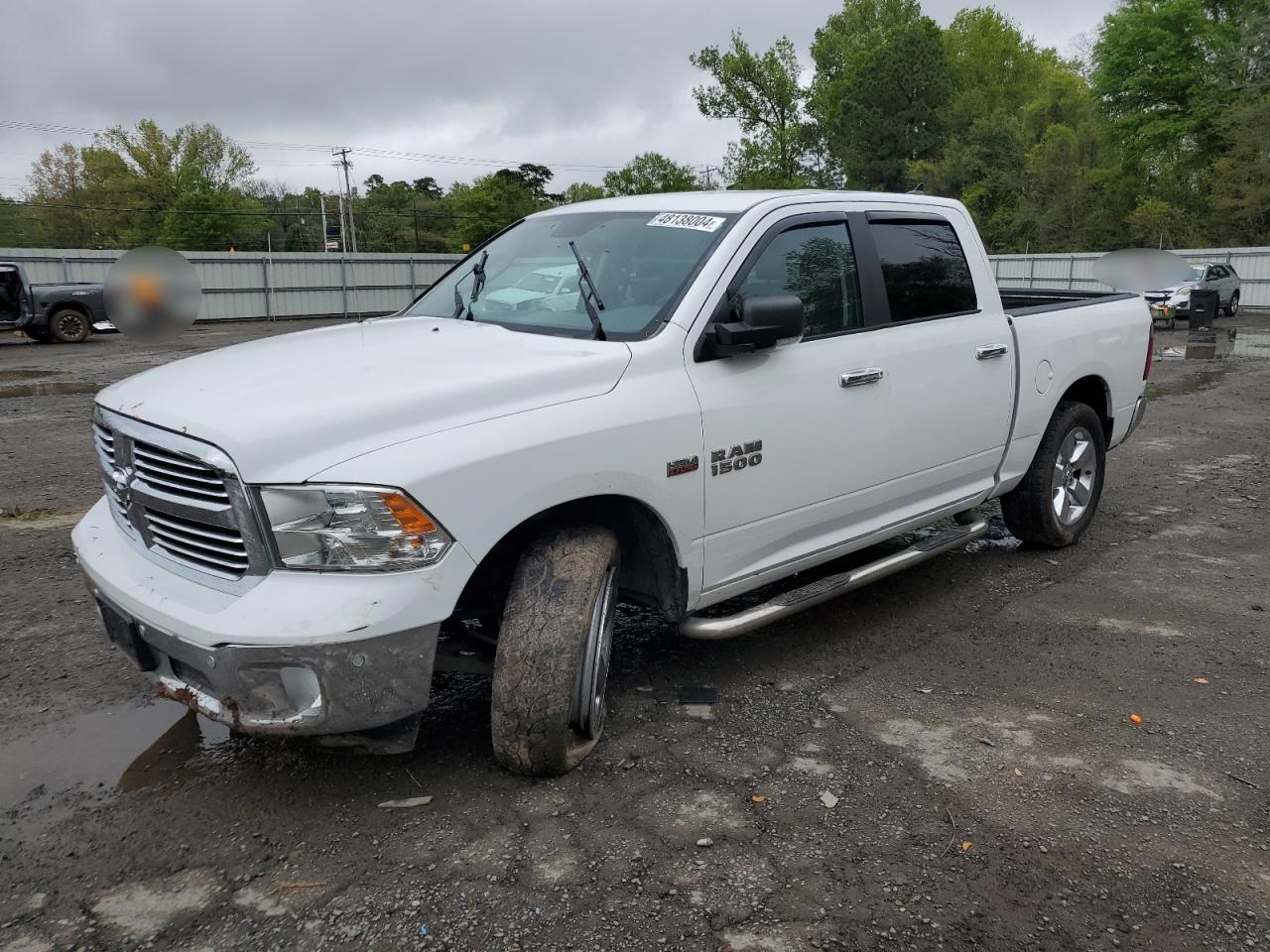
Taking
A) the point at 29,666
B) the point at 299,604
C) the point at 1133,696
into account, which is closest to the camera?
the point at 299,604

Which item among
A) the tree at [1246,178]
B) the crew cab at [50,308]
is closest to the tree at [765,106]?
the tree at [1246,178]

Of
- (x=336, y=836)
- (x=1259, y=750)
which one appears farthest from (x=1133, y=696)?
(x=336, y=836)

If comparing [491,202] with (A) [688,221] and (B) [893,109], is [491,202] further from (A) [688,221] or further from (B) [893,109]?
(A) [688,221]

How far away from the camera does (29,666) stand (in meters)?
4.18

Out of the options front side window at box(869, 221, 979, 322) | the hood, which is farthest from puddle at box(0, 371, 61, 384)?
front side window at box(869, 221, 979, 322)

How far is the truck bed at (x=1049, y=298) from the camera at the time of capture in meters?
5.48

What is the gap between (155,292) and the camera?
30.7 ft

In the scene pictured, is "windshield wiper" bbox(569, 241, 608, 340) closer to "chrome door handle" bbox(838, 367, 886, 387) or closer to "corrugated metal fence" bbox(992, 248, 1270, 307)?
"chrome door handle" bbox(838, 367, 886, 387)

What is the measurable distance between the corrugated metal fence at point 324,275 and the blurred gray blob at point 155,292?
63.9 ft

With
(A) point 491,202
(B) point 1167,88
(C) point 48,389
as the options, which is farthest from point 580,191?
Answer: (C) point 48,389

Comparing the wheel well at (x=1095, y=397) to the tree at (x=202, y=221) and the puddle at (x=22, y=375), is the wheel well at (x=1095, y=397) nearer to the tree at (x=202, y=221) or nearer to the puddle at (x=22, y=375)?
the puddle at (x=22, y=375)

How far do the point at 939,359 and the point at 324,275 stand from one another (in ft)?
99.8

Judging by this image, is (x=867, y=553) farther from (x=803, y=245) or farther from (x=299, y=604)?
(x=299, y=604)

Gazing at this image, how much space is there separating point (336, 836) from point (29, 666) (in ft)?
6.75
